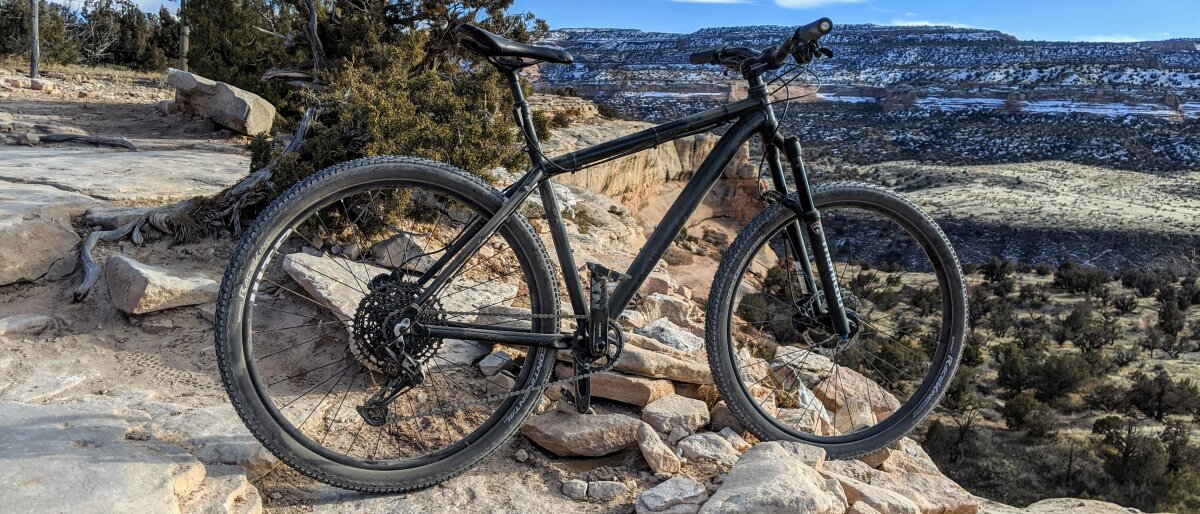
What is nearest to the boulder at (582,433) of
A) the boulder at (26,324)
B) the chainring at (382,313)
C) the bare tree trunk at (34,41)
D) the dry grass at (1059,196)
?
the chainring at (382,313)

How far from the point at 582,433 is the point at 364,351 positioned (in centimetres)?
86

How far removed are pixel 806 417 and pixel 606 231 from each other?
19.1 feet

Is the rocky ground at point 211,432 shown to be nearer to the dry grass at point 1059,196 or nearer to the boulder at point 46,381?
the boulder at point 46,381

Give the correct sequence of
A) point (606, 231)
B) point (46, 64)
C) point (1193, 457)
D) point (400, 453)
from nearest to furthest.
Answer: point (400, 453) < point (606, 231) < point (1193, 457) < point (46, 64)

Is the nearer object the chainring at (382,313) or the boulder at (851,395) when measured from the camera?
the chainring at (382,313)

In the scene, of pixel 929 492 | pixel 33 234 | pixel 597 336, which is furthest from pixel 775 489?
pixel 33 234

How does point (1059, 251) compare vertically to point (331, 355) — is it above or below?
below

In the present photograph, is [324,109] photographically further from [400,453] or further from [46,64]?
[46,64]

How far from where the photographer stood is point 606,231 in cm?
897

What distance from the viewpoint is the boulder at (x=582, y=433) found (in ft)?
9.32

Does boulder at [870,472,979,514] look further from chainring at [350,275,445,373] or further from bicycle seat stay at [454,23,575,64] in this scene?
bicycle seat stay at [454,23,575,64]

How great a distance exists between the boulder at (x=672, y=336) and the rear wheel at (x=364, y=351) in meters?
0.68

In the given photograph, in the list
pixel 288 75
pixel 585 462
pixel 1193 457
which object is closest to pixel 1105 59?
pixel 1193 457

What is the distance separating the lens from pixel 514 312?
355 centimetres
